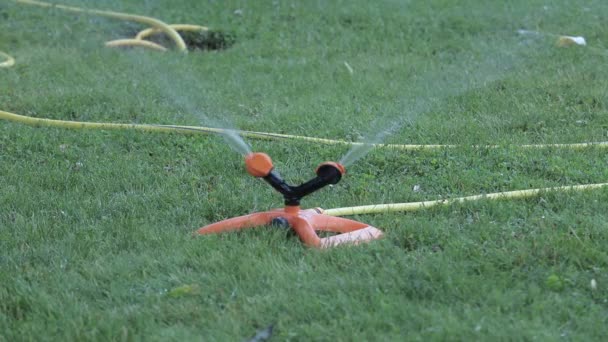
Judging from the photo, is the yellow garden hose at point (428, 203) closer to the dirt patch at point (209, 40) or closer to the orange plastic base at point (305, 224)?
the orange plastic base at point (305, 224)

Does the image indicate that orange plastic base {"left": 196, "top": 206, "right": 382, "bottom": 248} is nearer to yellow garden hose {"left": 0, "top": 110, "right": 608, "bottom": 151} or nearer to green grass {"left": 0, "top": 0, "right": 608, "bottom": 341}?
green grass {"left": 0, "top": 0, "right": 608, "bottom": 341}

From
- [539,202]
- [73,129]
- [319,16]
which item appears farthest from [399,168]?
[319,16]

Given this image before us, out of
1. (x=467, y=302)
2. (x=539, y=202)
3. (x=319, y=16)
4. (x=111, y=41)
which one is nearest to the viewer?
(x=467, y=302)

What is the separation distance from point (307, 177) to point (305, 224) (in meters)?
0.98

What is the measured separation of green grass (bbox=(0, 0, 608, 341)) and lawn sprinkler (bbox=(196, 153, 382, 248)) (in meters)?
0.07

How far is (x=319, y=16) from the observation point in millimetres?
8547

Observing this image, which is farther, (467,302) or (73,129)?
(73,129)

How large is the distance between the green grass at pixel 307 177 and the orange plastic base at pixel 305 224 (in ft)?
0.21

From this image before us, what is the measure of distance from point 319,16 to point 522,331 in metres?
6.05

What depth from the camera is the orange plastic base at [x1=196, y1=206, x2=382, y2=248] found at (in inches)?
144

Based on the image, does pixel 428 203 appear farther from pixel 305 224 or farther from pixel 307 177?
pixel 307 177

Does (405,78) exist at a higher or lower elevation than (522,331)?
lower

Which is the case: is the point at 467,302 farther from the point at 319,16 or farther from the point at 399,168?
the point at 319,16

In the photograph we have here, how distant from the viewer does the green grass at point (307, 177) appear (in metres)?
3.08
